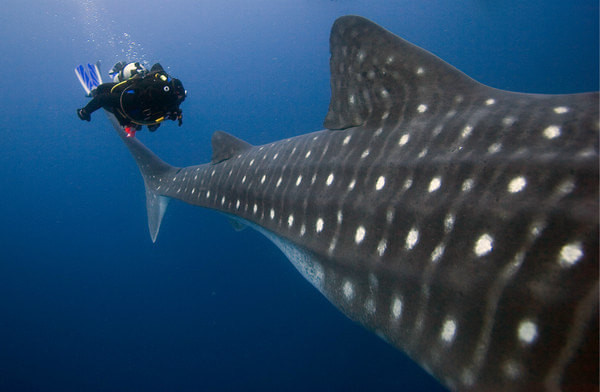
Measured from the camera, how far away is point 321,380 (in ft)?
27.3

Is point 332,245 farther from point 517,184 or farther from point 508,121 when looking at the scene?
point 508,121

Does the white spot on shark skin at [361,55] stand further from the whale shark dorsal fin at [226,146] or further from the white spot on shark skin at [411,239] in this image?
the whale shark dorsal fin at [226,146]

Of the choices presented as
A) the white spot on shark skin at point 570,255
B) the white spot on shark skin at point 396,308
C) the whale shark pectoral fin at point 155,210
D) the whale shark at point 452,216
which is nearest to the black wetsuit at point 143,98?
the whale shark pectoral fin at point 155,210

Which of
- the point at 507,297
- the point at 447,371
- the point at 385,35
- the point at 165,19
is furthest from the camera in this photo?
the point at 165,19

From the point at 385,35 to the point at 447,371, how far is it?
216 cm

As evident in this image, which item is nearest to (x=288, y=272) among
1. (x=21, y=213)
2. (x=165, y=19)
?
(x=21, y=213)

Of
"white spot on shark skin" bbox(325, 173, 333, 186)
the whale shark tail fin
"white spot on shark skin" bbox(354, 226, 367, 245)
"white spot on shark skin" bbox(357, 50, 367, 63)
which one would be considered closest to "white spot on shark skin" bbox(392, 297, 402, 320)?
"white spot on shark skin" bbox(354, 226, 367, 245)

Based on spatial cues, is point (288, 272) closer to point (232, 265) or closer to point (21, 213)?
point (232, 265)

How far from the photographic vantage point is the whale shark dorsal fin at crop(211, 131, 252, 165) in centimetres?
420

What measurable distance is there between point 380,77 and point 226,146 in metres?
2.68

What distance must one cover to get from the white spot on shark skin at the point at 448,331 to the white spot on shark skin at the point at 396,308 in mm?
252

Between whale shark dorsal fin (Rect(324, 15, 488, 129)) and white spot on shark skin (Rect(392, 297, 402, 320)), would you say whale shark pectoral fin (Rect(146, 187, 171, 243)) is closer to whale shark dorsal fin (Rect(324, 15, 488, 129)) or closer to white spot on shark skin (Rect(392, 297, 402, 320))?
whale shark dorsal fin (Rect(324, 15, 488, 129))

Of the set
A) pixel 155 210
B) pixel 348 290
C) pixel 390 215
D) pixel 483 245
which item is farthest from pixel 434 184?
pixel 155 210

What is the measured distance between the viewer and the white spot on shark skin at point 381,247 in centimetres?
171
